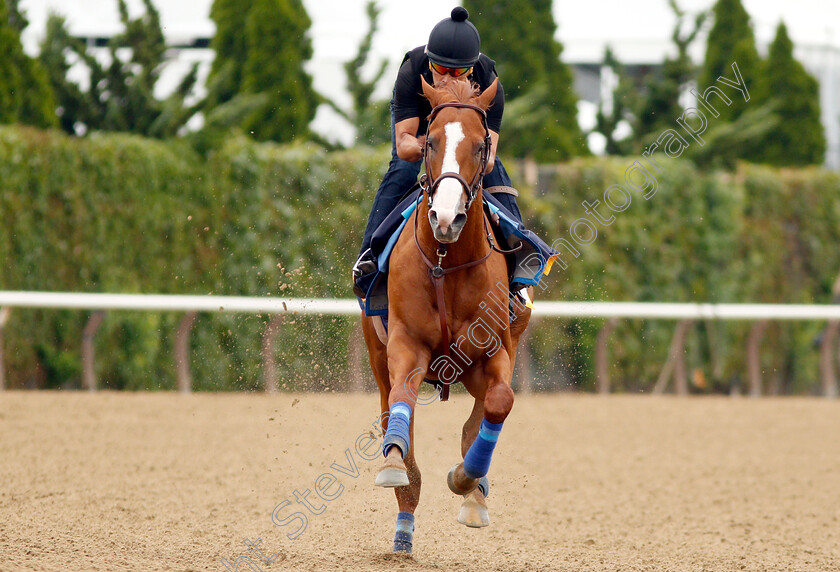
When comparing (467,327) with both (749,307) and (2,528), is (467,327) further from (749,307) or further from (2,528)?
(749,307)

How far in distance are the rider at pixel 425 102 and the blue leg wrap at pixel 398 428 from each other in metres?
0.92

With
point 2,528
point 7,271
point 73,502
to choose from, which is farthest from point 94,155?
point 2,528

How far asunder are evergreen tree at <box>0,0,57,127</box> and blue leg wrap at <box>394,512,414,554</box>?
8.36m

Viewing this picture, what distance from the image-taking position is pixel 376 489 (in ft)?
24.8

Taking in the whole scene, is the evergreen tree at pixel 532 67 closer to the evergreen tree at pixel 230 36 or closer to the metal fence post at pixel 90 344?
the evergreen tree at pixel 230 36

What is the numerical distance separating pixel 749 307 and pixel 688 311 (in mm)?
1056

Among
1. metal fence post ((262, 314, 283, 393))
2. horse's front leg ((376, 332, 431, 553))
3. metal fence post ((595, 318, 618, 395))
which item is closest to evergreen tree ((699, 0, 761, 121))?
metal fence post ((595, 318, 618, 395))

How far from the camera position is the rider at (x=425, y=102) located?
499 cm

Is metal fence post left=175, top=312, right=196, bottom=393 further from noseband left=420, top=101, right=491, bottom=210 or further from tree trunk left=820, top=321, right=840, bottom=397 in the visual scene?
tree trunk left=820, top=321, right=840, bottom=397

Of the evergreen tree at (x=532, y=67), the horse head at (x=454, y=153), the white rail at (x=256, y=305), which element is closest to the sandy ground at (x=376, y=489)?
the white rail at (x=256, y=305)

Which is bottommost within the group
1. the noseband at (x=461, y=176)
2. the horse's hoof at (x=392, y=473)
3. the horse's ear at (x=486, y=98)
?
the horse's hoof at (x=392, y=473)

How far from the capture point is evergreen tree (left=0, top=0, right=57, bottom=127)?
11.6m

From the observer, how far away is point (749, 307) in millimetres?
14266

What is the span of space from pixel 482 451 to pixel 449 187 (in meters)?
1.33
